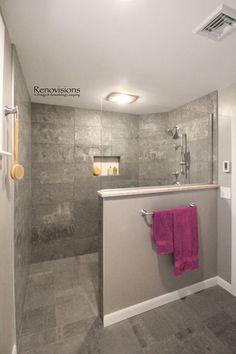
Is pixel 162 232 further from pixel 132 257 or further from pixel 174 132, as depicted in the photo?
pixel 174 132

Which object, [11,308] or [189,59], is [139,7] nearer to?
[189,59]

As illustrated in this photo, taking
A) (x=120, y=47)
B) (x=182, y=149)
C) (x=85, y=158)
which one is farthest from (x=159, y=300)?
(x=120, y=47)

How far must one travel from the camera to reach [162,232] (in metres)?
1.72

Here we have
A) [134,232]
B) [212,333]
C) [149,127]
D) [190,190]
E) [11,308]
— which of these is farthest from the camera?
[149,127]

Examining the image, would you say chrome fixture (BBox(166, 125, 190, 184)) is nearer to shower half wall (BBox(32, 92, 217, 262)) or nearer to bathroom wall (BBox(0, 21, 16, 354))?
shower half wall (BBox(32, 92, 217, 262))

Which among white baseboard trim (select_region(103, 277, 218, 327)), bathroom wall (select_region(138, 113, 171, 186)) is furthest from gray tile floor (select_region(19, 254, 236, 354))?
bathroom wall (select_region(138, 113, 171, 186))

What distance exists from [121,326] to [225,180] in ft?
5.88

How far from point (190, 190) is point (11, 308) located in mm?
1841

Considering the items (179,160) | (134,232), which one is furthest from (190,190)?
(134,232)

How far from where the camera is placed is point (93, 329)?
5.16 feet

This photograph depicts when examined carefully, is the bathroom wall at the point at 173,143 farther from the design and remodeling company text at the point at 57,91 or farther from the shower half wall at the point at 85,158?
the design and remodeling company text at the point at 57,91

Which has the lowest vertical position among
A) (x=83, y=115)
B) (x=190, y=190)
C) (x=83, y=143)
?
(x=190, y=190)

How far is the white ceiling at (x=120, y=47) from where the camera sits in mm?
1096

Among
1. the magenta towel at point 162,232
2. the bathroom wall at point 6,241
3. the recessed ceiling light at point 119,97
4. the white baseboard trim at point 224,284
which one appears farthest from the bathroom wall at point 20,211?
the white baseboard trim at point 224,284
